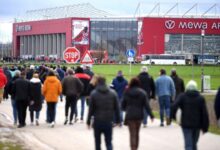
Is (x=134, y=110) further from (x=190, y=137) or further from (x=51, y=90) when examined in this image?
(x=51, y=90)

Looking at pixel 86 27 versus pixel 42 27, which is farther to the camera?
pixel 42 27

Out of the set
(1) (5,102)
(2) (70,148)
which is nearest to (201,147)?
(2) (70,148)

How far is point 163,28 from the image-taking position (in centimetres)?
12988

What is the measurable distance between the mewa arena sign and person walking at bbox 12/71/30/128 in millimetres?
110416

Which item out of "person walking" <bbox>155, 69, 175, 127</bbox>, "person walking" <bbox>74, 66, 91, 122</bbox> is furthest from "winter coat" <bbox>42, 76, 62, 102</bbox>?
"person walking" <bbox>155, 69, 175, 127</bbox>

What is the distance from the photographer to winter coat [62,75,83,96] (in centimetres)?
1984

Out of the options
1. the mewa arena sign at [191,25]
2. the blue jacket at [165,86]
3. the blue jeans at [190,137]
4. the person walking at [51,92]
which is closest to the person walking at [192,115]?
the blue jeans at [190,137]

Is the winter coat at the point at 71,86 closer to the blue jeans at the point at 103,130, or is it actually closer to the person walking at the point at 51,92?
the person walking at the point at 51,92

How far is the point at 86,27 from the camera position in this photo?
134500mm

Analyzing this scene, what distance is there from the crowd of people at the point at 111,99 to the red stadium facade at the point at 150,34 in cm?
9683

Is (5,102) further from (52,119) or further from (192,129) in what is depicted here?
(192,129)

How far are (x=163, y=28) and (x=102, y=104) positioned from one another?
11880cm

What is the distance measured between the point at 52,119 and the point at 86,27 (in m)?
115

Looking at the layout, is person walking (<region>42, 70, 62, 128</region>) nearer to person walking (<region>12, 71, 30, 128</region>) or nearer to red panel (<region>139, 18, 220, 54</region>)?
person walking (<region>12, 71, 30, 128</region>)
